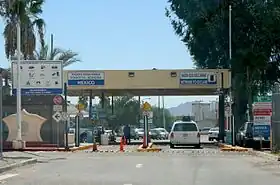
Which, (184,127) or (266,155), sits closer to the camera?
(266,155)

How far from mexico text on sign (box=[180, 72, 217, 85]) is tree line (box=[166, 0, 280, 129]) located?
1560 millimetres

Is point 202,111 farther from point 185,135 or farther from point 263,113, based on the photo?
point 263,113

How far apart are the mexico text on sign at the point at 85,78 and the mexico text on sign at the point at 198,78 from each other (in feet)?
20.0

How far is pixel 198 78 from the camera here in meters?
50.2

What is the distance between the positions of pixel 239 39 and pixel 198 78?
4.44 metres

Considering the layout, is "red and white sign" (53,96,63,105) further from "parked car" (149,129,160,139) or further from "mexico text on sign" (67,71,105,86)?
"parked car" (149,129,160,139)

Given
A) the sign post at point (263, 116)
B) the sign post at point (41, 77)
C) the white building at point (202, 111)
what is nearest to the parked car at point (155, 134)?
the sign post at point (41, 77)

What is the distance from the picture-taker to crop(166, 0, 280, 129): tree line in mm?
48406

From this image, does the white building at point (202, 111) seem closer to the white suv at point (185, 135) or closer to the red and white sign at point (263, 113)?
the white suv at point (185, 135)

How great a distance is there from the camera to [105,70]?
50000 mm

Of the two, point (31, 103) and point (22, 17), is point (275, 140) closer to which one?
point (22, 17)

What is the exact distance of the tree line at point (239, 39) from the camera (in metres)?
48.4

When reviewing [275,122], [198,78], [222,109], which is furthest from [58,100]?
[222,109]

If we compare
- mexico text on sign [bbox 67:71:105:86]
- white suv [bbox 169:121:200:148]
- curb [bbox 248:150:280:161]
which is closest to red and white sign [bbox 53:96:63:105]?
white suv [bbox 169:121:200:148]
